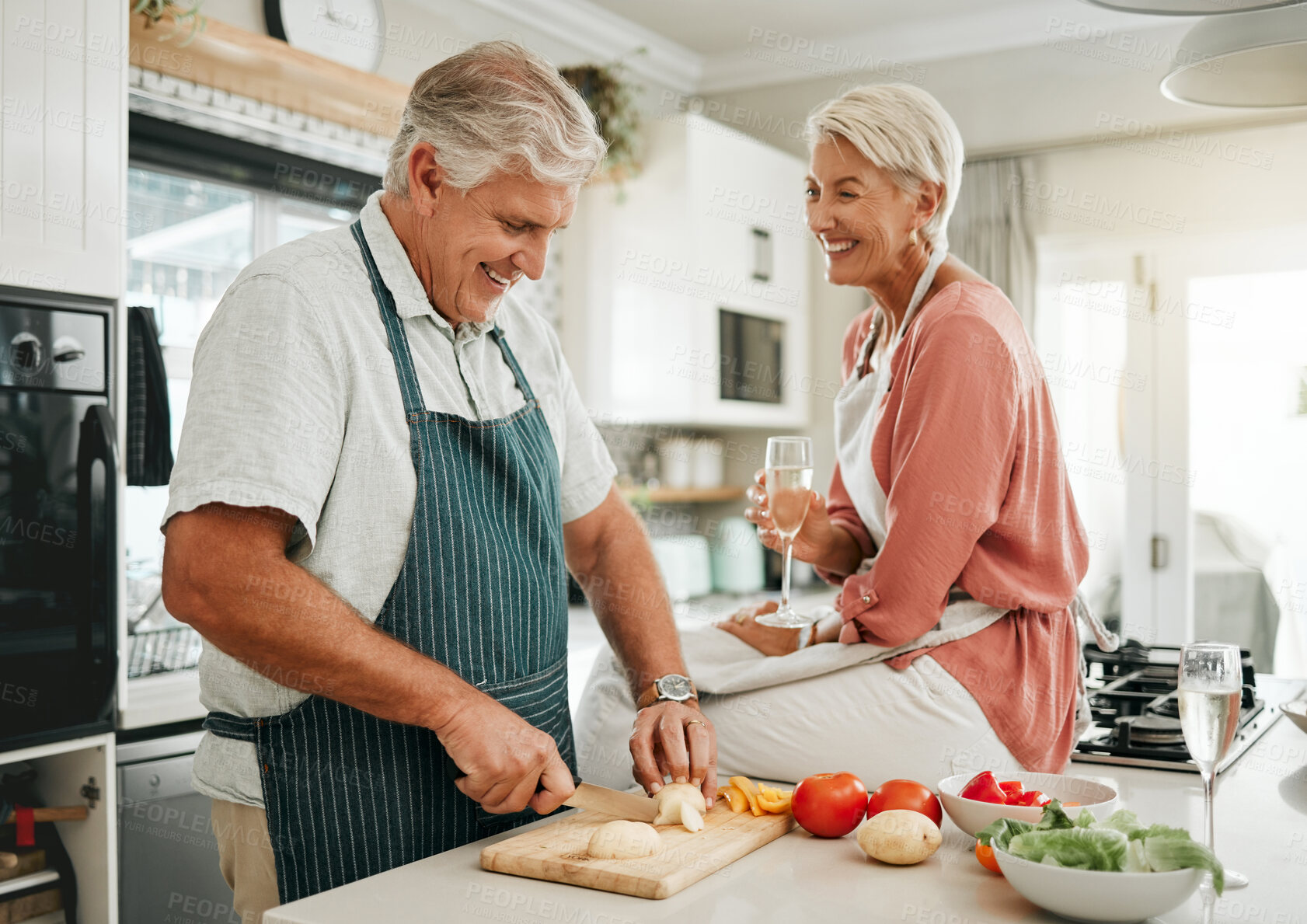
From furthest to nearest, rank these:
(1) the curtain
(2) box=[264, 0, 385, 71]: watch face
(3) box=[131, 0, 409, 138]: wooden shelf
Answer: (1) the curtain < (2) box=[264, 0, 385, 71]: watch face < (3) box=[131, 0, 409, 138]: wooden shelf

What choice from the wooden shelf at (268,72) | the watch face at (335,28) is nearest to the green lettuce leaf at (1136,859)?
the wooden shelf at (268,72)

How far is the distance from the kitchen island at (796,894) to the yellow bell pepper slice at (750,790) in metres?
0.05

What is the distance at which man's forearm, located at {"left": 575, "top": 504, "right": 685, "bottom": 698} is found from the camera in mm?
1457

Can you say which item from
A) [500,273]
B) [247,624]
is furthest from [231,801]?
[500,273]

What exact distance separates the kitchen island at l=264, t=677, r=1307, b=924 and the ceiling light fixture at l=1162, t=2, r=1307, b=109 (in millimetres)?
1159

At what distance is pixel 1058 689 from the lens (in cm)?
143

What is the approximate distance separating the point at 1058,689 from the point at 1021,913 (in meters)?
0.55

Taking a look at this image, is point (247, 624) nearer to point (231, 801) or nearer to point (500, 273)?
point (231, 801)

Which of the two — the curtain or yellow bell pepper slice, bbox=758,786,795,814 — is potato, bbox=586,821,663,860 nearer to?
yellow bell pepper slice, bbox=758,786,795,814

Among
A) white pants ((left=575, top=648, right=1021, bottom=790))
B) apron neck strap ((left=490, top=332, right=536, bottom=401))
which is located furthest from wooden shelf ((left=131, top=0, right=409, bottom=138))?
white pants ((left=575, top=648, right=1021, bottom=790))

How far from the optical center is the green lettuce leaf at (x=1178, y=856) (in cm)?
85

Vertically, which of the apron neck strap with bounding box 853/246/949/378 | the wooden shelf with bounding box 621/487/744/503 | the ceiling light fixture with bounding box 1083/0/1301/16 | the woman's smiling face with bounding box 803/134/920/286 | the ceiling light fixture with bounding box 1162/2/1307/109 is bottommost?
the wooden shelf with bounding box 621/487/744/503

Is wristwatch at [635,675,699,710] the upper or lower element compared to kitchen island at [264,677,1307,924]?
upper

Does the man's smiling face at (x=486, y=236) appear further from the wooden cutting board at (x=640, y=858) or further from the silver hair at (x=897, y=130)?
the wooden cutting board at (x=640, y=858)
